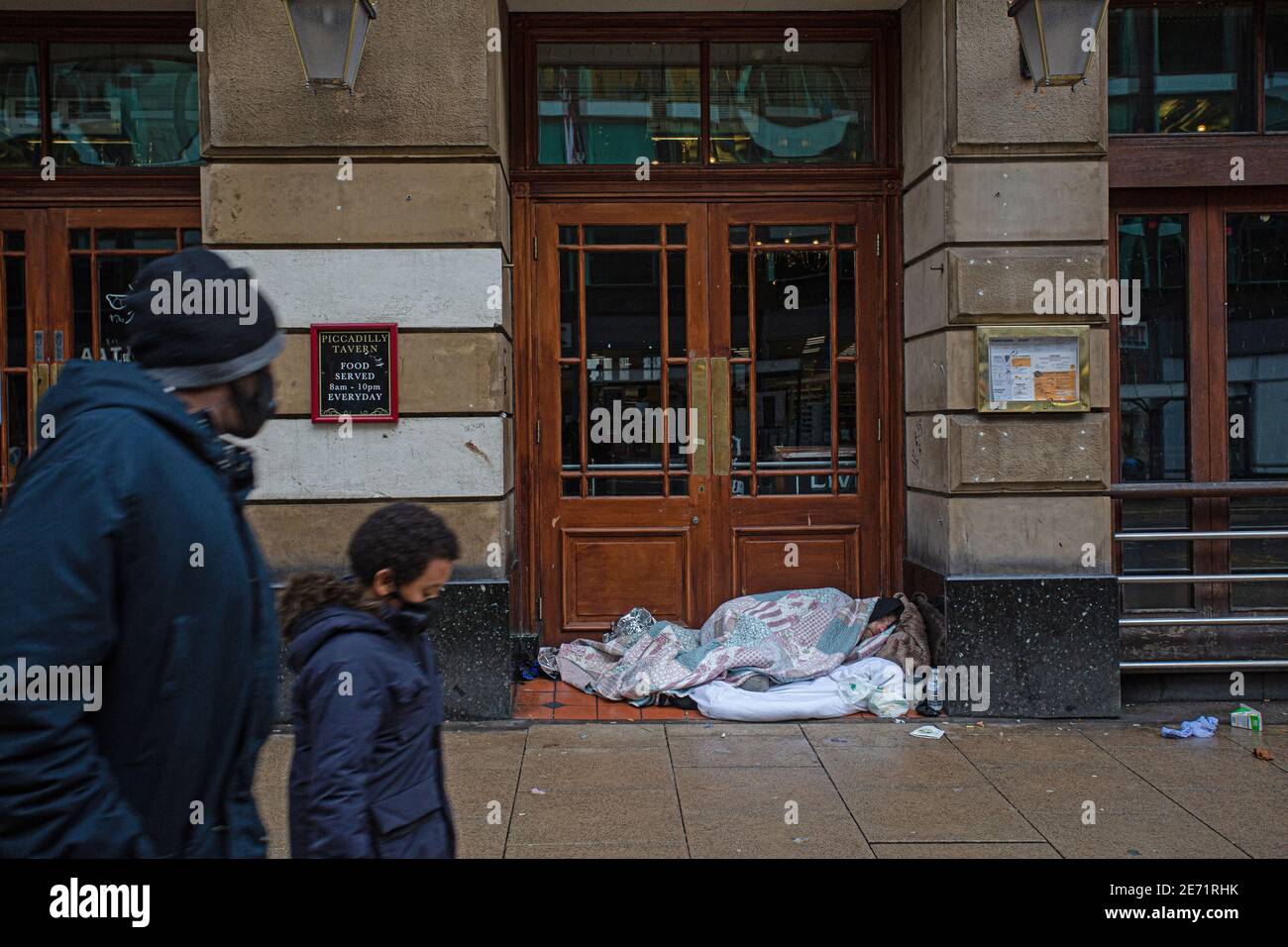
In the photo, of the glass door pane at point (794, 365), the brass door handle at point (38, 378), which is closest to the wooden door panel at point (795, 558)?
the glass door pane at point (794, 365)

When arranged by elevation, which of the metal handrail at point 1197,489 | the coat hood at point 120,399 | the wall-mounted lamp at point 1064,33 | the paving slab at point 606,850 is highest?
the wall-mounted lamp at point 1064,33

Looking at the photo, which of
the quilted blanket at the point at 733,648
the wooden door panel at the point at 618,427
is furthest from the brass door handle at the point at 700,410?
the quilted blanket at the point at 733,648

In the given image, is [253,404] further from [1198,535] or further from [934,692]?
[1198,535]

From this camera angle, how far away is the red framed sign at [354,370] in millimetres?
6547

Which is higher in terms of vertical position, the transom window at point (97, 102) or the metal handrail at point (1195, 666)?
the transom window at point (97, 102)

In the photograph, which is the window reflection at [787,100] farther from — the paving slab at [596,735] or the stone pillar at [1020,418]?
the paving slab at [596,735]

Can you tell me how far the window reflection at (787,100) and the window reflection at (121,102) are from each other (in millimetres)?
3485

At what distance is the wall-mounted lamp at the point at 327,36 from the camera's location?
5852 millimetres

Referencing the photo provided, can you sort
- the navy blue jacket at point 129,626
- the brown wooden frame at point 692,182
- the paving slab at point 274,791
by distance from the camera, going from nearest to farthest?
the navy blue jacket at point 129,626 < the paving slab at point 274,791 < the brown wooden frame at point 692,182

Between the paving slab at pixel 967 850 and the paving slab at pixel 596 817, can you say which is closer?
the paving slab at pixel 967 850

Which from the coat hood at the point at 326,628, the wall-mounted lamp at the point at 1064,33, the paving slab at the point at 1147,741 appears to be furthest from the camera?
the paving slab at the point at 1147,741

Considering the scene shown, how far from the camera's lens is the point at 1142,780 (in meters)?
5.70

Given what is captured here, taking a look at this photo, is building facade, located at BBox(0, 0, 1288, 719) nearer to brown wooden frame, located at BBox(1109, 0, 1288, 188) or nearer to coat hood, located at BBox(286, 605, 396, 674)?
brown wooden frame, located at BBox(1109, 0, 1288, 188)

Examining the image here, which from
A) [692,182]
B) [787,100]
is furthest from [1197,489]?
[692,182]
